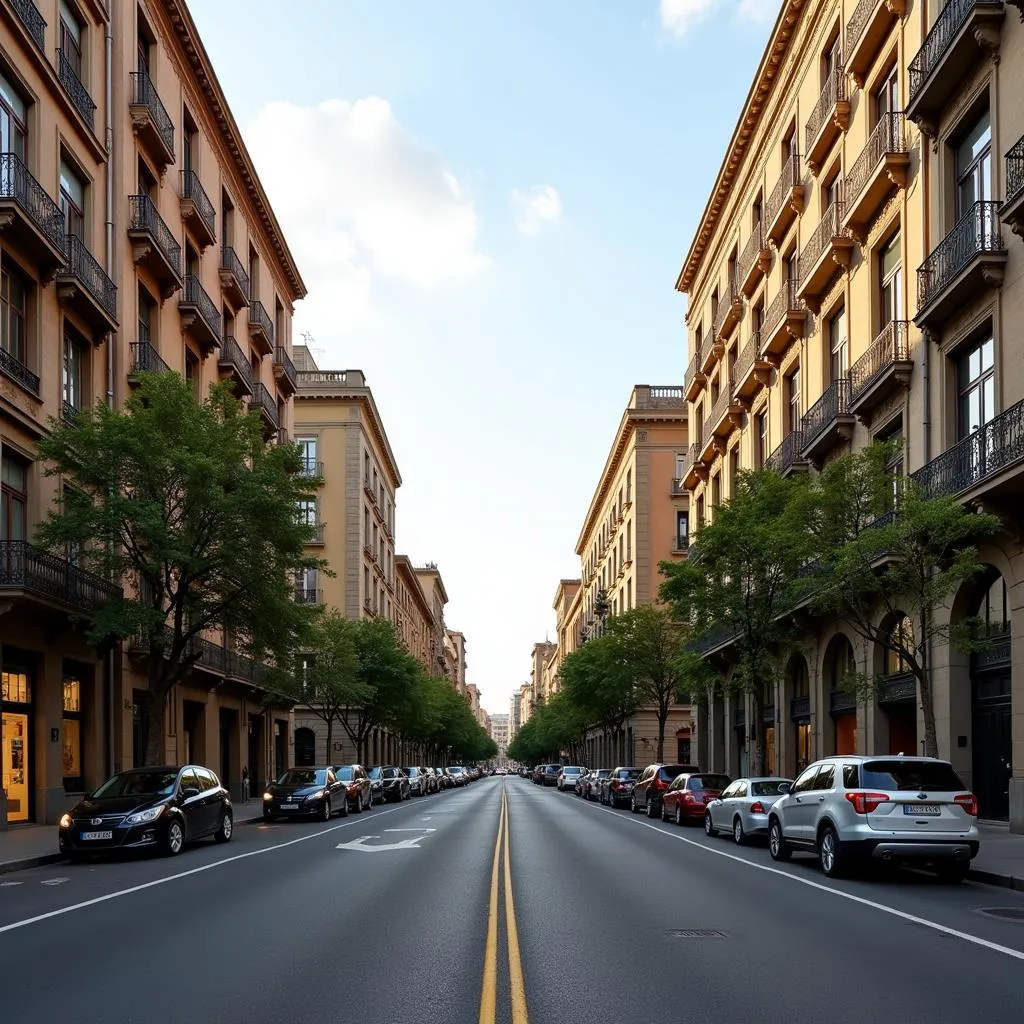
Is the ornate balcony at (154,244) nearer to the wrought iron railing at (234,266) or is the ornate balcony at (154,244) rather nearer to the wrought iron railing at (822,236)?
the wrought iron railing at (234,266)

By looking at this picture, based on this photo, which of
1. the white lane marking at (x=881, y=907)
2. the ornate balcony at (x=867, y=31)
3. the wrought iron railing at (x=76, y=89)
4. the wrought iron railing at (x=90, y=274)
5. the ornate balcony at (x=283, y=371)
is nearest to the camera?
the white lane marking at (x=881, y=907)

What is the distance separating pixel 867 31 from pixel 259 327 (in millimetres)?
25283

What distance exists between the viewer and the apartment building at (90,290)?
82.7 ft

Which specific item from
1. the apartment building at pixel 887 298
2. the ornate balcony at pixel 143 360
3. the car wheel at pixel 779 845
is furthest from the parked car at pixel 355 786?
the car wheel at pixel 779 845

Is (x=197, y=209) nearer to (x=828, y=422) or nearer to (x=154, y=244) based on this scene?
(x=154, y=244)

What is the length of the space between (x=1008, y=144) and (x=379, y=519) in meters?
60.5

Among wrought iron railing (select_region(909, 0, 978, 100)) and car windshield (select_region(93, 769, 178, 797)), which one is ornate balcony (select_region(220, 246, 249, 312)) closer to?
wrought iron railing (select_region(909, 0, 978, 100))

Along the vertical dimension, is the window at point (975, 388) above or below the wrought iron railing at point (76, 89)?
below

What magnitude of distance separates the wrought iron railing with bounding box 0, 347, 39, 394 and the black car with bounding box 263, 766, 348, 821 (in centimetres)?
1214

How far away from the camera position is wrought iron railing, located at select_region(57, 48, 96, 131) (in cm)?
2769

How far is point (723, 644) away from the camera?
1665 inches

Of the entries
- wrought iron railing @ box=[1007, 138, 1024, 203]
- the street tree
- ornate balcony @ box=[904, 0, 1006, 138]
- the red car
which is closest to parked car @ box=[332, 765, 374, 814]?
the red car

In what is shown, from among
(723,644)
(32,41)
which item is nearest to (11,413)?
(32,41)

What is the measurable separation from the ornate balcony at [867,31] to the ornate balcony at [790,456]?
9.92 metres
